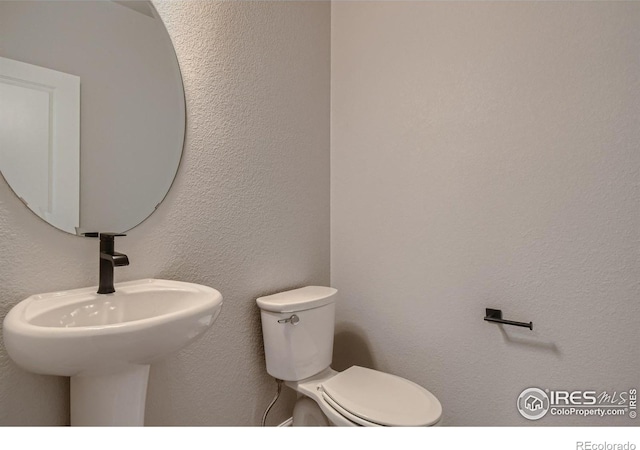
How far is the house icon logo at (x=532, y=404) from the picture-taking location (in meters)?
1.29

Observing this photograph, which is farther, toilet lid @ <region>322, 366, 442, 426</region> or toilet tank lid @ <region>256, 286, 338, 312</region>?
toilet tank lid @ <region>256, 286, 338, 312</region>

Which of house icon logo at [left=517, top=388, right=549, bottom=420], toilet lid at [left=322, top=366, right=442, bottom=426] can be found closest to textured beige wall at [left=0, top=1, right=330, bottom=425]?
toilet lid at [left=322, top=366, right=442, bottom=426]

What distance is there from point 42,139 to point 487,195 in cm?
148

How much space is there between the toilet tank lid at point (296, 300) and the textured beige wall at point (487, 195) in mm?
305

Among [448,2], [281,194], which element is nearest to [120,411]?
[281,194]

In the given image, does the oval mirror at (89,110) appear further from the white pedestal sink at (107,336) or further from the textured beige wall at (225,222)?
the white pedestal sink at (107,336)

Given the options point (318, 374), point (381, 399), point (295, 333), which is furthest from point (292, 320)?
point (381, 399)

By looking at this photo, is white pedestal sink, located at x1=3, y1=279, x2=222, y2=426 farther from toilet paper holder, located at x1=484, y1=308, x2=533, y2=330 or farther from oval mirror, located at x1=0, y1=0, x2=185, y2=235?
toilet paper holder, located at x1=484, y1=308, x2=533, y2=330

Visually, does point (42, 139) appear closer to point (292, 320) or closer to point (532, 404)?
point (292, 320)

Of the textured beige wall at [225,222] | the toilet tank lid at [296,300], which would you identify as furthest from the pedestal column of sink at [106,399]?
the toilet tank lid at [296,300]

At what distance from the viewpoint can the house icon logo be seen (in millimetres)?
1285

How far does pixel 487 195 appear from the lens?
4.50 feet

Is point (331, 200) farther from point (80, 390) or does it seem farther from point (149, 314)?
point (80, 390)

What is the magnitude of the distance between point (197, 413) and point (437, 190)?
127cm
